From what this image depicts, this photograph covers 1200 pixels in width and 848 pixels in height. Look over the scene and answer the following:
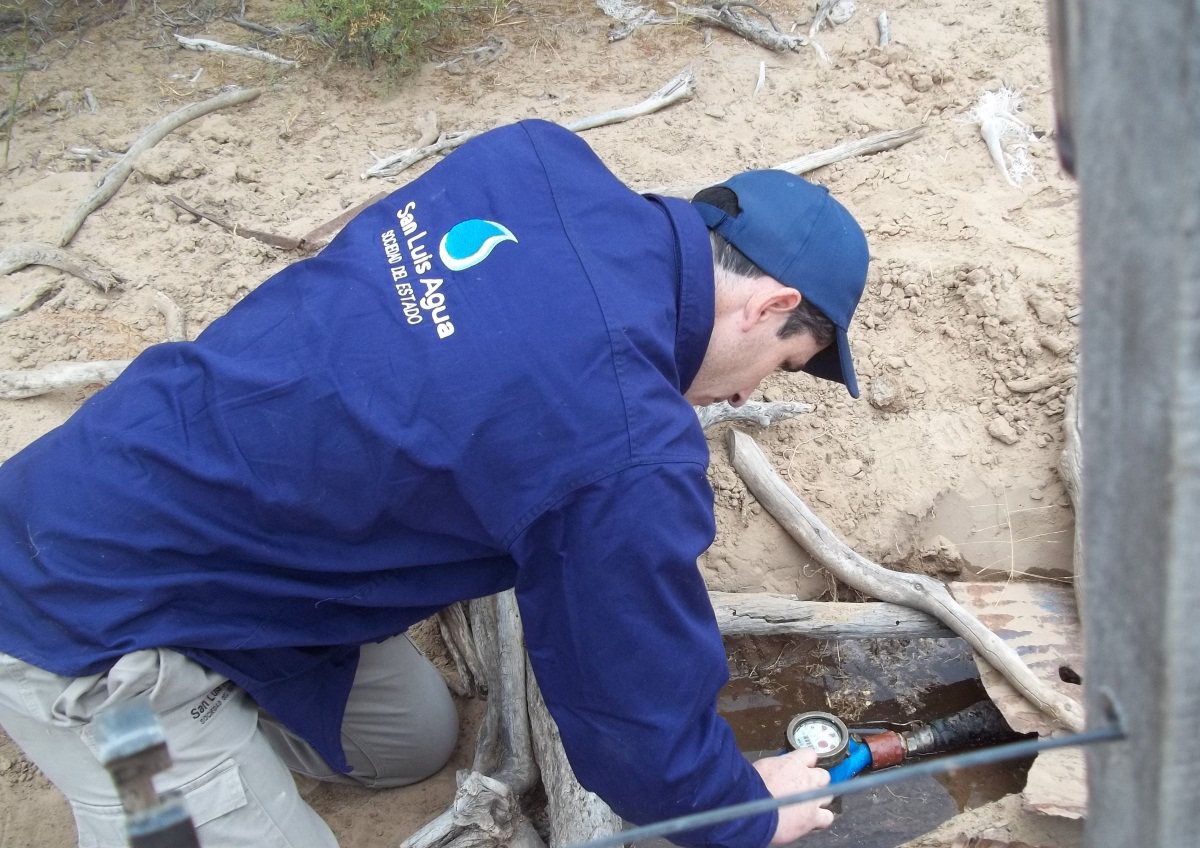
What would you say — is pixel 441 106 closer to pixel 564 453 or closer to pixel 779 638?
pixel 779 638

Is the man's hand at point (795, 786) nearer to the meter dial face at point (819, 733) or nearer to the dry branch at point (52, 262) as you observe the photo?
the meter dial face at point (819, 733)

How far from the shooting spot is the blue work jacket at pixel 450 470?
5.51 feet

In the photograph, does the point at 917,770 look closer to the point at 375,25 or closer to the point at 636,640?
the point at 636,640

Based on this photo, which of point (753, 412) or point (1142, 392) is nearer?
point (1142, 392)

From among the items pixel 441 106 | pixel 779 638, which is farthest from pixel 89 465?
pixel 441 106

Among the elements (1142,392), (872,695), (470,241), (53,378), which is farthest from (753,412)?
(1142,392)

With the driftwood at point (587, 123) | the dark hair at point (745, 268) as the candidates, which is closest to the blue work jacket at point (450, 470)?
the dark hair at point (745, 268)

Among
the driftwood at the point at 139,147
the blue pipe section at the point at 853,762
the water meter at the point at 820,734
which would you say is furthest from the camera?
the driftwood at the point at 139,147

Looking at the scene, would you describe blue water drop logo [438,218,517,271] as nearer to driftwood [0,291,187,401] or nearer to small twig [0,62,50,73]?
driftwood [0,291,187,401]

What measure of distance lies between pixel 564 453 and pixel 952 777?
235 cm

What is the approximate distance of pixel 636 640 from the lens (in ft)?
5.64

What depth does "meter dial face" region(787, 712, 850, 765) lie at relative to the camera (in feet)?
9.51

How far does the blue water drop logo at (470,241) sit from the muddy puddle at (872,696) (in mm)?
2116

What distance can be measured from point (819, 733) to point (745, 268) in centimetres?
167
